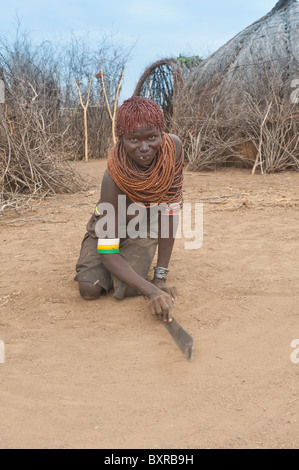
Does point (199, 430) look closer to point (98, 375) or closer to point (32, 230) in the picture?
point (98, 375)

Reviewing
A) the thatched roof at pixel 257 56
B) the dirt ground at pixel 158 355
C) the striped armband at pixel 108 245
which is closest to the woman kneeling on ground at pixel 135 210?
the striped armband at pixel 108 245

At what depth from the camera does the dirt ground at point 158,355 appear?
1509 millimetres

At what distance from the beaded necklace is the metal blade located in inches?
24.8

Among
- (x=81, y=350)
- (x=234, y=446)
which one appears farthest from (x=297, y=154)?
(x=234, y=446)

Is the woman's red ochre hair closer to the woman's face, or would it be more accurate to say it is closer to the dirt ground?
the woman's face

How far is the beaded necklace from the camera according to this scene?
224cm

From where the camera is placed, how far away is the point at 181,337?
6.66 ft

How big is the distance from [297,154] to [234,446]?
5584 mm

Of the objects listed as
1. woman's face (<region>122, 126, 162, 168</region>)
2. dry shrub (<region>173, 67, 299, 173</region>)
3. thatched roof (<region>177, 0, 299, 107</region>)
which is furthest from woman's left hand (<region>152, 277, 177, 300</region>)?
thatched roof (<region>177, 0, 299, 107</region>)

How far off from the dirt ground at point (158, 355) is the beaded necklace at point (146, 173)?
58 centimetres

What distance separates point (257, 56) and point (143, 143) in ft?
18.2

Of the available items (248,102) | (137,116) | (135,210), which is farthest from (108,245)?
(248,102)

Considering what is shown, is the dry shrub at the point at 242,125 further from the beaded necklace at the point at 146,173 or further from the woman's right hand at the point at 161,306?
the woman's right hand at the point at 161,306
